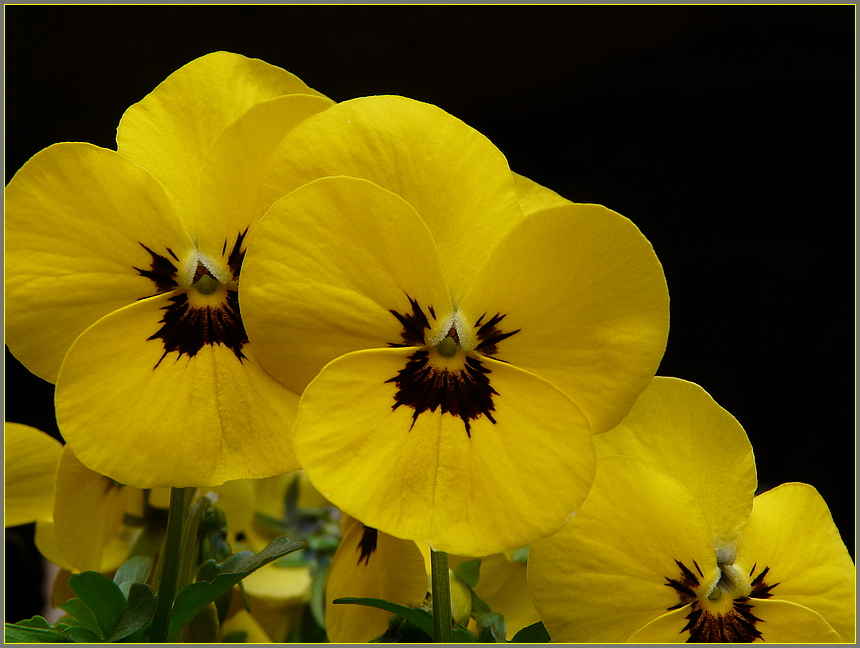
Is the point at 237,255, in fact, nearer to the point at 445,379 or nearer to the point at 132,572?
the point at 445,379

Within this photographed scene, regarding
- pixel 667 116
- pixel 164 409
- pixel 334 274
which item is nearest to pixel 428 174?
pixel 334 274

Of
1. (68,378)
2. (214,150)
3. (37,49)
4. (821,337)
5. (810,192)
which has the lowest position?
(68,378)

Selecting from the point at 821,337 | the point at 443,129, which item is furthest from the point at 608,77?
the point at 443,129

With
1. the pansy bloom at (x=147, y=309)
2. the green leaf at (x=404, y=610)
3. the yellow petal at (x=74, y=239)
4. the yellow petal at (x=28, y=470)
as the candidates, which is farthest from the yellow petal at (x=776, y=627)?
the yellow petal at (x=28, y=470)

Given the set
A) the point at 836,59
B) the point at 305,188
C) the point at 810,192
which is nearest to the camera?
the point at 305,188

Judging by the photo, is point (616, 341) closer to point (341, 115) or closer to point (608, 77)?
point (341, 115)

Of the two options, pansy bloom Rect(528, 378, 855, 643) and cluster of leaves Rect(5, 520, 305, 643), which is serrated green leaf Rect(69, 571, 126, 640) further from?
pansy bloom Rect(528, 378, 855, 643)

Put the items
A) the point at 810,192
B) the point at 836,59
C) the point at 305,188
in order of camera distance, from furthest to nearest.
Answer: the point at 810,192, the point at 836,59, the point at 305,188

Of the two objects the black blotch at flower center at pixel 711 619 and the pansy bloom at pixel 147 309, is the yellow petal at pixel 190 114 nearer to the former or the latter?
the pansy bloom at pixel 147 309
